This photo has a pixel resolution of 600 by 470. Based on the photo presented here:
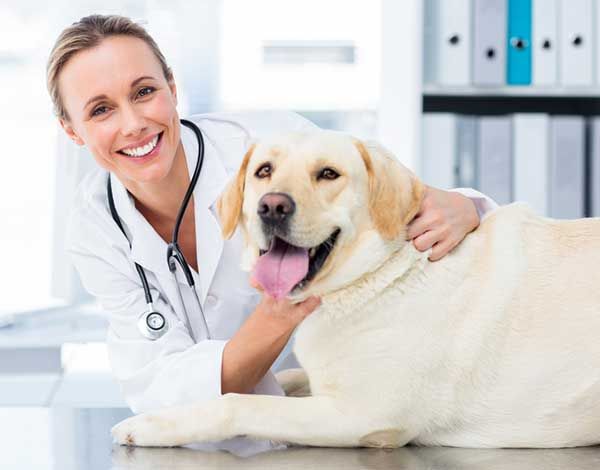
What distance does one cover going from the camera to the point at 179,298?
171cm

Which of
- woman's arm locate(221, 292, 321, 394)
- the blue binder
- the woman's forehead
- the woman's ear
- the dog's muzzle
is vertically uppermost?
the blue binder

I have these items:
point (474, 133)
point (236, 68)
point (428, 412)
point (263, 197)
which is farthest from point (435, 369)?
point (236, 68)

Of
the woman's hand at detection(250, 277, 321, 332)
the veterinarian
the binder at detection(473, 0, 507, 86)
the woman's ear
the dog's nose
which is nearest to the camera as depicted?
the dog's nose

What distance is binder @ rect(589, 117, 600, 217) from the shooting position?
2625 mm

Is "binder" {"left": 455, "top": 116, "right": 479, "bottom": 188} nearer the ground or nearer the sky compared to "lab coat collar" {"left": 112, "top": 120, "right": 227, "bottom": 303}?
nearer the sky

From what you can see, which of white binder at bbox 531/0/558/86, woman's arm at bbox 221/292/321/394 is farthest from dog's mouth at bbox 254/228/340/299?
white binder at bbox 531/0/558/86

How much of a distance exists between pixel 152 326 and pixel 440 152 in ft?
4.45

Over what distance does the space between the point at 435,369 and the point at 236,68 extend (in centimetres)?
208

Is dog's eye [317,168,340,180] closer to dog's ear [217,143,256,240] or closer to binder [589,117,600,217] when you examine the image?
dog's ear [217,143,256,240]

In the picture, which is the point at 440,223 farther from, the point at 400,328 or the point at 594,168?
the point at 594,168

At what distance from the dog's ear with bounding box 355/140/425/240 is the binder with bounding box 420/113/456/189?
1.34 meters

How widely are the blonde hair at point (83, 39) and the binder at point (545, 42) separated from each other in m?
1.35

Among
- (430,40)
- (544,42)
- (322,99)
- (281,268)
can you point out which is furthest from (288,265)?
(322,99)

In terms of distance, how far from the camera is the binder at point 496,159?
265 centimetres
